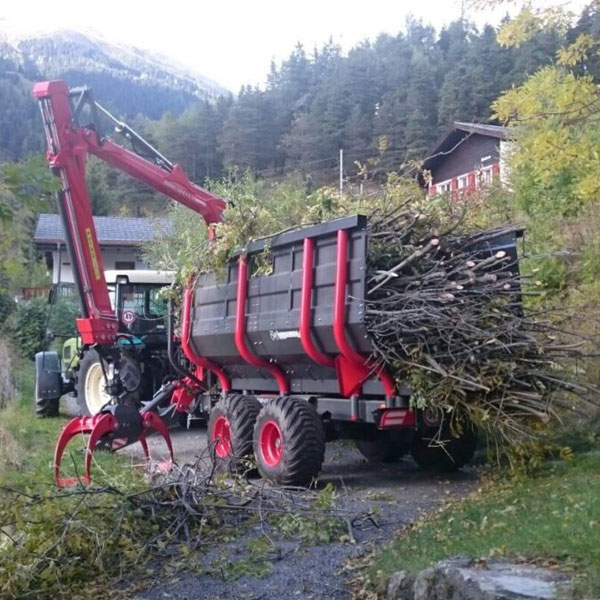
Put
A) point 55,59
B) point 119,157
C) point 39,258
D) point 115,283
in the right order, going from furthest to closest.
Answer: point 55,59
point 39,258
point 115,283
point 119,157

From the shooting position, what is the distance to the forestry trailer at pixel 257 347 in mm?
8836

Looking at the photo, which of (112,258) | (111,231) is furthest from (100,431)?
(111,231)

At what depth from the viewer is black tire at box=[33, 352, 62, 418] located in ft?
51.5

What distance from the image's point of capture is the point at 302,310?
9.11 m

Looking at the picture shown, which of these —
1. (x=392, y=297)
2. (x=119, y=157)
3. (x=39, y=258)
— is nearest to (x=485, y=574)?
(x=392, y=297)

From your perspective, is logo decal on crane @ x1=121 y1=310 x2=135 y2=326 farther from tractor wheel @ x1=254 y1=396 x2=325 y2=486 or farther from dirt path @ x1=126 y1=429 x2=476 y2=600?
tractor wheel @ x1=254 y1=396 x2=325 y2=486

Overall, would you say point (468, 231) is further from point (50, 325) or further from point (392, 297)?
point (50, 325)

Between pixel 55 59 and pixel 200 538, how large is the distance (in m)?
194

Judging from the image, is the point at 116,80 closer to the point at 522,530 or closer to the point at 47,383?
the point at 47,383

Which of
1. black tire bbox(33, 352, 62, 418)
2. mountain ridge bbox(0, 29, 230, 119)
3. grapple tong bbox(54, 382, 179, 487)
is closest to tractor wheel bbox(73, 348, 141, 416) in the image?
black tire bbox(33, 352, 62, 418)

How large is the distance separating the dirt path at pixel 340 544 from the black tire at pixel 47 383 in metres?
6.41

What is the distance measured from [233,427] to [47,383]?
21.1ft

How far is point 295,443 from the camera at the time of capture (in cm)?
919

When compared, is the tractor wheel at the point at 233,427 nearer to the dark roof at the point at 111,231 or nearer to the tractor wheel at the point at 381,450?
the tractor wheel at the point at 381,450
